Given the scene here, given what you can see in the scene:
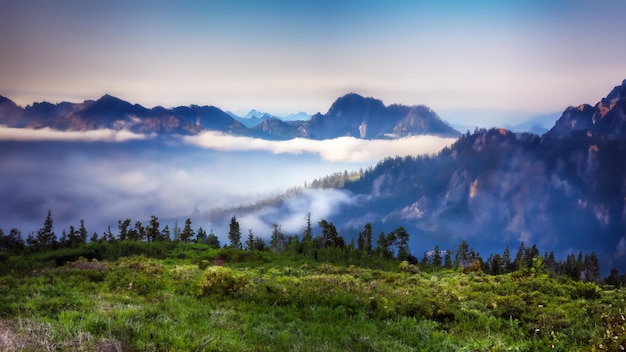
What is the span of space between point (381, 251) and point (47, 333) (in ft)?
280

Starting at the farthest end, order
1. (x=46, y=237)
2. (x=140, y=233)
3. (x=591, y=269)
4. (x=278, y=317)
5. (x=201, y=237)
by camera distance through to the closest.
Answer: (x=201, y=237) < (x=591, y=269) < (x=140, y=233) < (x=46, y=237) < (x=278, y=317)

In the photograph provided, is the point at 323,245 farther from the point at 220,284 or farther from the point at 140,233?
the point at 220,284

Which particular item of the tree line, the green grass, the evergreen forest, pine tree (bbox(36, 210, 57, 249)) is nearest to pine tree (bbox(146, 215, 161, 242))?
the tree line

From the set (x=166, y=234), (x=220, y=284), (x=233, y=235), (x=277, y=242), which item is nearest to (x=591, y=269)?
(x=277, y=242)

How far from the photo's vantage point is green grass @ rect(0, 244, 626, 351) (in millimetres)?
11172

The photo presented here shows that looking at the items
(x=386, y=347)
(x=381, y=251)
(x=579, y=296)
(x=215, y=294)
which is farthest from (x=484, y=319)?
(x=381, y=251)

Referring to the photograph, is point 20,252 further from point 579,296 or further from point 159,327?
point 579,296

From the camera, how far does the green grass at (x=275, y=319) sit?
1117 centimetres

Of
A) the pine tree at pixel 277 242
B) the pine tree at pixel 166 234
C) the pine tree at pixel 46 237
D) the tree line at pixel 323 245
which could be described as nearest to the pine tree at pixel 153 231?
the tree line at pixel 323 245

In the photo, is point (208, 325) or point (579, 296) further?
point (579, 296)

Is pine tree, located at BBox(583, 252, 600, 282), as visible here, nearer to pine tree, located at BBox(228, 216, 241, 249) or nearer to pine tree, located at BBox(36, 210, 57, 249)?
pine tree, located at BBox(228, 216, 241, 249)

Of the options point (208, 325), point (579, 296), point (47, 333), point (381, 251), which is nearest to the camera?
point (47, 333)

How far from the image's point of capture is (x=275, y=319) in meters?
15.1

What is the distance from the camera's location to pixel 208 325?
43.3 ft
